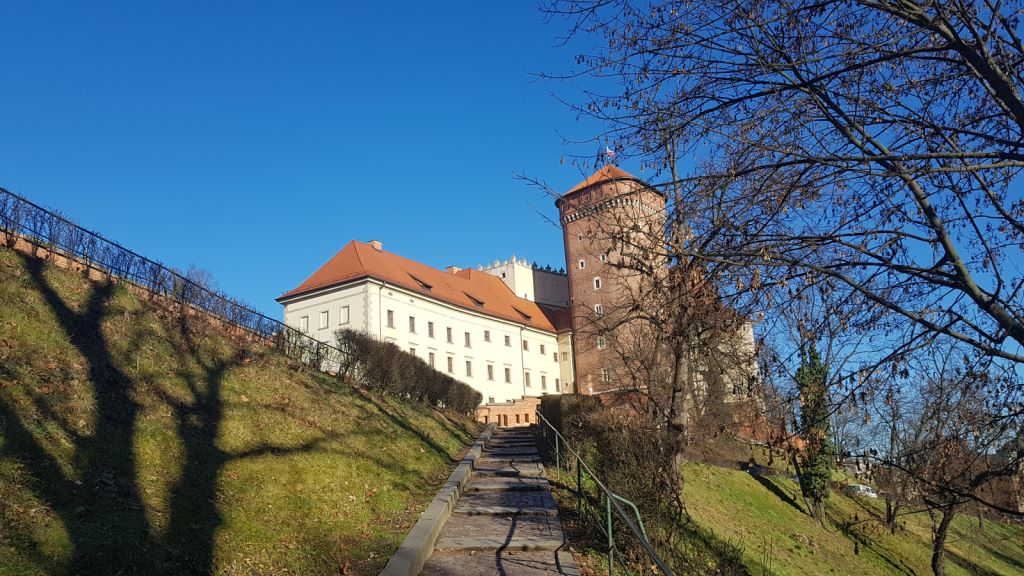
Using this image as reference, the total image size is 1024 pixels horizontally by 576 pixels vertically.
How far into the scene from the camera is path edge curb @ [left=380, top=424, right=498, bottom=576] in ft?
21.4

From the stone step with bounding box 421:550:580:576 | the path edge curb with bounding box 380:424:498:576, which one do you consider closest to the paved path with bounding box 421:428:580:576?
the stone step with bounding box 421:550:580:576

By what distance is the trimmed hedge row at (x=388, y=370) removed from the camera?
66.5 ft

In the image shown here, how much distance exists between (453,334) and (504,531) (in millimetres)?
46822

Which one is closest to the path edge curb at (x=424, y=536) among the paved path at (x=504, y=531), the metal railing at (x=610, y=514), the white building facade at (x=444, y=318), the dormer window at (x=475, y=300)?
the paved path at (x=504, y=531)

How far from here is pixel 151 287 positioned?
49.8ft

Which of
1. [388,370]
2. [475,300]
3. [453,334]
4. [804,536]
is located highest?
[475,300]

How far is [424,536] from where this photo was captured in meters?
7.68

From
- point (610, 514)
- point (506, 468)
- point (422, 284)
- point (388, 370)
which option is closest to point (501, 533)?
point (610, 514)

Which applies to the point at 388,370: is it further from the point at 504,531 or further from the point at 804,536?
the point at 804,536

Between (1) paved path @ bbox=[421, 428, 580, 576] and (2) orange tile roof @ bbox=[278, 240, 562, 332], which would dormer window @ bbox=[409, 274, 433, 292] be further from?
(1) paved path @ bbox=[421, 428, 580, 576]

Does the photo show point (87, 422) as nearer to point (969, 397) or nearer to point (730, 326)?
point (730, 326)

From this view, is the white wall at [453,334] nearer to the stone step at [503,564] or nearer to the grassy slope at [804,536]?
the grassy slope at [804,536]

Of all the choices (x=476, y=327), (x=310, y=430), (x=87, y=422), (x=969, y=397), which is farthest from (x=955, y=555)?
(x=476, y=327)

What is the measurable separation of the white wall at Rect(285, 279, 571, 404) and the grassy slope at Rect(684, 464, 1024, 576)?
1975 centimetres
